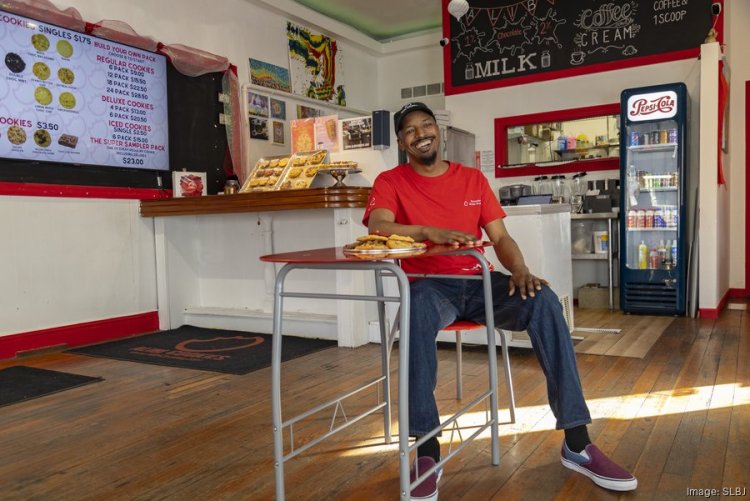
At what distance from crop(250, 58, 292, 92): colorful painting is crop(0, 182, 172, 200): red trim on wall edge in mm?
1897

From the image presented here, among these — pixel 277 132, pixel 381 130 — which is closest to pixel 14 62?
pixel 381 130

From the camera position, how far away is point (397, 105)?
8.79m

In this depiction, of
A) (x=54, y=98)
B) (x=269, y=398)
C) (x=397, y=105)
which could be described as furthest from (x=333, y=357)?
(x=397, y=105)

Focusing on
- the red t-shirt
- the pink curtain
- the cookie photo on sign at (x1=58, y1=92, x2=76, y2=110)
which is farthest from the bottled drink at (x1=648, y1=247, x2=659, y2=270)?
the cookie photo on sign at (x1=58, y1=92, x2=76, y2=110)

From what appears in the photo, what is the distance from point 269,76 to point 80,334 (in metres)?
3.56

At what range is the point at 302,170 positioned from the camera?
4.86 m

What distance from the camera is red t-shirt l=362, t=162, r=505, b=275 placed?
2.22m

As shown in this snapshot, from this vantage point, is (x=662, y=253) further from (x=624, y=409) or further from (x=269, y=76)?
(x=269, y=76)

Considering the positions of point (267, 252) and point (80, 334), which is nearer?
point (80, 334)

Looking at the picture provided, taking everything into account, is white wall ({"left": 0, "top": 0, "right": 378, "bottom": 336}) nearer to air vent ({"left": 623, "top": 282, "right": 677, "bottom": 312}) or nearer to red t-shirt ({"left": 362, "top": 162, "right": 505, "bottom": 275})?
red t-shirt ({"left": 362, "top": 162, "right": 505, "bottom": 275})

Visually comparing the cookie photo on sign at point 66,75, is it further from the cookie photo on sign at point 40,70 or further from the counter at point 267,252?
the counter at point 267,252

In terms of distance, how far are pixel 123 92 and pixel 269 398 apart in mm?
3214

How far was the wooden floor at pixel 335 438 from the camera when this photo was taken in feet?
6.53

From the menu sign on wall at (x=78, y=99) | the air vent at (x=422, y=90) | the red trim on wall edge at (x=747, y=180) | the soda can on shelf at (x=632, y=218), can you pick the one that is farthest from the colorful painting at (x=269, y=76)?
the red trim on wall edge at (x=747, y=180)
